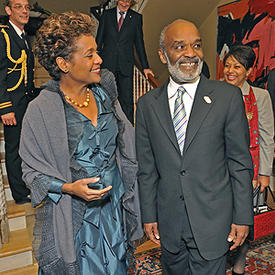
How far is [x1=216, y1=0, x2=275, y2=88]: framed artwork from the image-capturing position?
14.2ft

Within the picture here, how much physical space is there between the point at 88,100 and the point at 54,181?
436 millimetres

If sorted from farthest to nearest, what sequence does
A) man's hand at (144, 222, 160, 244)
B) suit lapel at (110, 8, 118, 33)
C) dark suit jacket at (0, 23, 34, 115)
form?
suit lapel at (110, 8, 118, 33) → dark suit jacket at (0, 23, 34, 115) → man's hand at (144, 222, 160, 244)

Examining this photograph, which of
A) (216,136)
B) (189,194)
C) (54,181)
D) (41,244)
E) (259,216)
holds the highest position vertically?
(216,136)

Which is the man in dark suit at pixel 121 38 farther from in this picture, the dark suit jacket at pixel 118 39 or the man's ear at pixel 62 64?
the man's ear at pixel 62 64

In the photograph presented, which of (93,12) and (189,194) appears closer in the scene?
(189,194)

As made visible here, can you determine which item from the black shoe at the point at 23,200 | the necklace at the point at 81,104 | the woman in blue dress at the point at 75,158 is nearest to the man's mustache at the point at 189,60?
the woman in blue dress at the point at 75,158

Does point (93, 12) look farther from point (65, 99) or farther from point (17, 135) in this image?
point (65, 99)

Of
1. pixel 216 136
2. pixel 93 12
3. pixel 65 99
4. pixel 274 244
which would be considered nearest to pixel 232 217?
pixel 216 136

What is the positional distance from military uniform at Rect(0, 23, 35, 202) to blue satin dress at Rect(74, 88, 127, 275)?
4.48 feet

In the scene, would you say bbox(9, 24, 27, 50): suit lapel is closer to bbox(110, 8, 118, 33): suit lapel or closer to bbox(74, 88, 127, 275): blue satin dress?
bbox(110, 8, 118, 33): suit lapel

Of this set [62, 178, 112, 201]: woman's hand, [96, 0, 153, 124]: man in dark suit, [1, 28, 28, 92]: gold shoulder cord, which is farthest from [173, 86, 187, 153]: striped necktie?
[96, 0, 153, 124]: man in dark suit

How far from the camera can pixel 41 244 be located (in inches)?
55.6

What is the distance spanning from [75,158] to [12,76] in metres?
1.62

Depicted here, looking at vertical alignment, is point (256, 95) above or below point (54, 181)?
above
